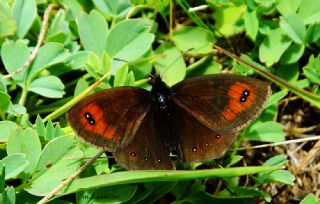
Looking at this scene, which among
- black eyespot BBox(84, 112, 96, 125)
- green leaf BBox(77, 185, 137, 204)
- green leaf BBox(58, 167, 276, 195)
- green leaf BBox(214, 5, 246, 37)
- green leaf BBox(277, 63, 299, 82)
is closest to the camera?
green leaf BBox(58, 167, 276, 195)

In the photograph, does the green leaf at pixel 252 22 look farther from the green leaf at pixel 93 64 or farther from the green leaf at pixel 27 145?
the green leaf at pixel 27 145

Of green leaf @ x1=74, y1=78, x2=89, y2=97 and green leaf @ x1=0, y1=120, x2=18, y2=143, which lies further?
green leaf @ x1=74, y1=78, x2=89, y2=97

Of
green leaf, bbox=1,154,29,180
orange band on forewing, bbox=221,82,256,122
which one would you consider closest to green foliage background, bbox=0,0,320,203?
green leaf, bbox=1,154,29,180

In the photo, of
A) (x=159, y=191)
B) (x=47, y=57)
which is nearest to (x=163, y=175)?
(x=159, y=191)

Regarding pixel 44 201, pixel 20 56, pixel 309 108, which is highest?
pixel 20 56

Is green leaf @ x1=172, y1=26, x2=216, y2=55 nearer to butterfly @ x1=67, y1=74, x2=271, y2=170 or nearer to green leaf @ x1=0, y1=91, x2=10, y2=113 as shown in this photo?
butterfly @ x1=67, y1=74, x2=271, y2=170

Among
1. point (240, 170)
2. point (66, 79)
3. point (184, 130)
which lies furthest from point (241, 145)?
point (66, 79)

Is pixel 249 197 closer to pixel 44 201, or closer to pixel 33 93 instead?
pixel 44 201
